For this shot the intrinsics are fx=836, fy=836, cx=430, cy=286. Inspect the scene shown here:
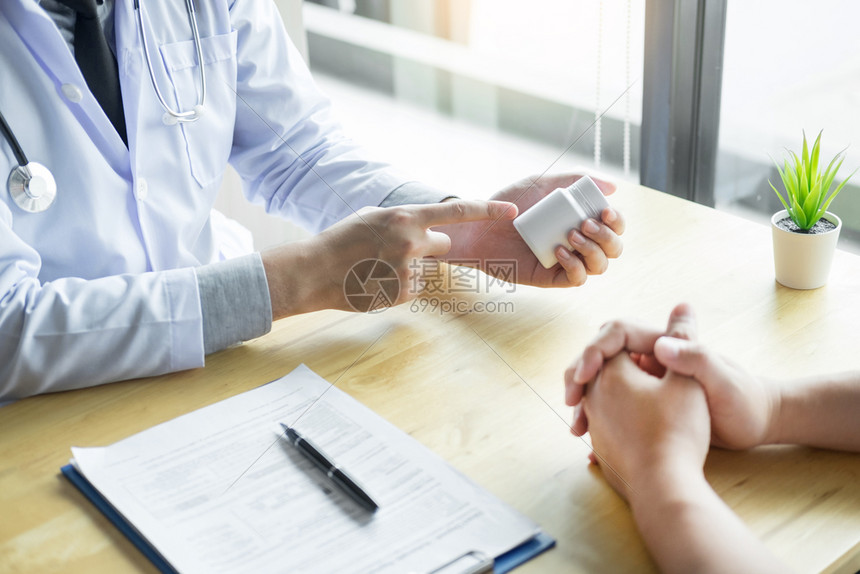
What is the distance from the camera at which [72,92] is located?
0.95m

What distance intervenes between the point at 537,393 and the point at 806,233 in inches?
15.5

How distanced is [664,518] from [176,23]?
33.9 inches

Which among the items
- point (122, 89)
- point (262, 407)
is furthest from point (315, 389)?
point (122, 89)

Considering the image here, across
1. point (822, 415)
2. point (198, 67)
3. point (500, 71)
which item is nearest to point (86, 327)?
point (198, 67)

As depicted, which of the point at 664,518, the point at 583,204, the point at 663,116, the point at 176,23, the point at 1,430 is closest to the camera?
the point at 664,518

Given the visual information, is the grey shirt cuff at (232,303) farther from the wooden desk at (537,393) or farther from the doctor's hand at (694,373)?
the doctor's hand at (694,373)

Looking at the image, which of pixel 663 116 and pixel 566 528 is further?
pixel 663 116

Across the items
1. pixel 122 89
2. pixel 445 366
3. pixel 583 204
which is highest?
pixel 122 89

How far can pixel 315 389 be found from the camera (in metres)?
0.84

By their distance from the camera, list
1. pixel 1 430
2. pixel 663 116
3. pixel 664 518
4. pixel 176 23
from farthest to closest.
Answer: pixel 663 116
pixel 176 23
pixel 1 430
pixel 664 518

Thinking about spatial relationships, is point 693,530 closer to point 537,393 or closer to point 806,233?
point 537,393

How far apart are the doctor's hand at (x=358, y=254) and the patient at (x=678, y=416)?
265mm

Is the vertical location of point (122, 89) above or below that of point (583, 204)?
Result: above

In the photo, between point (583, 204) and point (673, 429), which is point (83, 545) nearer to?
point (673, 429)
